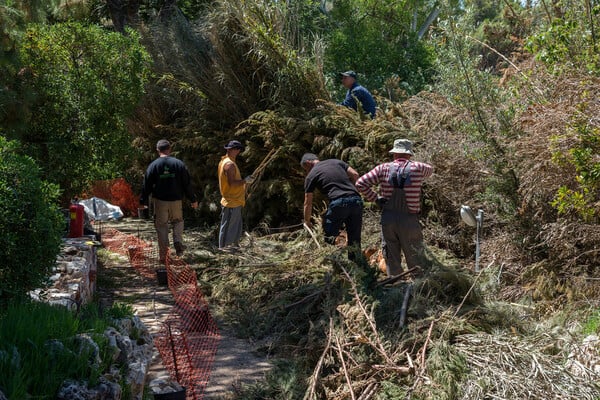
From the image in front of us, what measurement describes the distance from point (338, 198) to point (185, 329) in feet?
7.73

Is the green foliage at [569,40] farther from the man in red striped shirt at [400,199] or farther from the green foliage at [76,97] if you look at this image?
the green foliage at [76,97]

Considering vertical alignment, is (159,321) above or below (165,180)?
below

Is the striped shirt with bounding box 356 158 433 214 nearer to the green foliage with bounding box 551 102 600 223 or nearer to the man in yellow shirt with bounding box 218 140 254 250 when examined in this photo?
the green foliage with bounding box 551 102 600 223

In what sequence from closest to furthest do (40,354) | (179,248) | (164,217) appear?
(40,354) < (164,217) < (179,248)

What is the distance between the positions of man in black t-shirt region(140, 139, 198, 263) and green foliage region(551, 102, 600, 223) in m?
5.12

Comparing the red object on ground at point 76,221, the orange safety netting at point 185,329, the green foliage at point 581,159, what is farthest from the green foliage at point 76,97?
the green foliage at point 581,159

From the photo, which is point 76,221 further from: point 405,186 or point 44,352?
point 44,352

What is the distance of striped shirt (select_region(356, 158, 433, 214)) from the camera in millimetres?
7629

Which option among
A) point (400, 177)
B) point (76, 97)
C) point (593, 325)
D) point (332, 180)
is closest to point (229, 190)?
point (332, 180)

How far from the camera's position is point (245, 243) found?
31.8ft

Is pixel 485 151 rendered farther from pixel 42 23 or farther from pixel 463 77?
pixel 42 23

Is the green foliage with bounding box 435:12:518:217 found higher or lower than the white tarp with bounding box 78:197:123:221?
higher

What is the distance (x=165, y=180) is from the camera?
397 inches

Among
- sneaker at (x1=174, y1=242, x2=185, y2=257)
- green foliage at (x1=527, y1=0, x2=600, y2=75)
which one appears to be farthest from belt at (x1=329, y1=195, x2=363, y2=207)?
sneaker at (x1=174, y1=242, x2=185, y2=257)
